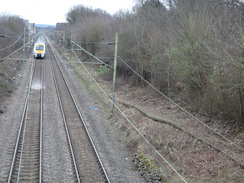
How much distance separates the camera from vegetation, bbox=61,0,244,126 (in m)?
11.9

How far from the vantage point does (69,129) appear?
55.2 ft

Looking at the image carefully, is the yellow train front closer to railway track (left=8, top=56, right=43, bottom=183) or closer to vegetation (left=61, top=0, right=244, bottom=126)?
vegetation (left=61, top=0, right=244, bottom=126)

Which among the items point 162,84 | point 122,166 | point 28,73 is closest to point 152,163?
point 122,166

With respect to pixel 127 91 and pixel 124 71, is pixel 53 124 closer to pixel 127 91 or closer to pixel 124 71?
pixel 127 91

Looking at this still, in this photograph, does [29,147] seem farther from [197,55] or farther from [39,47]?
[39,47]

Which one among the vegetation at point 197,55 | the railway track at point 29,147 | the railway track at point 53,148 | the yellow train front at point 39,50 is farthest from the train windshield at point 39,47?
the railway track at point 29,147

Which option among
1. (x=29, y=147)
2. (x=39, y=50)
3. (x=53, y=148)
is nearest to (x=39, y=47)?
(x=39, y=50)

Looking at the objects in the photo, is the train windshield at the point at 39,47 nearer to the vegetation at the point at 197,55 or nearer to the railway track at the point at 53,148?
the vegetation at the point at 197,55

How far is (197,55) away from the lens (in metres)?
15.5

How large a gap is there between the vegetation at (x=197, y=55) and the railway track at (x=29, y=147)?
740cm

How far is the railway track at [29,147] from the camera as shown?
36.6 ft

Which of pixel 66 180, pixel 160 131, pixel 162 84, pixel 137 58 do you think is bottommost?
pixel 66 180

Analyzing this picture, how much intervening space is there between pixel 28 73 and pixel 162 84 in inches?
758

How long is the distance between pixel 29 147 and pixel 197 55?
8653mm
